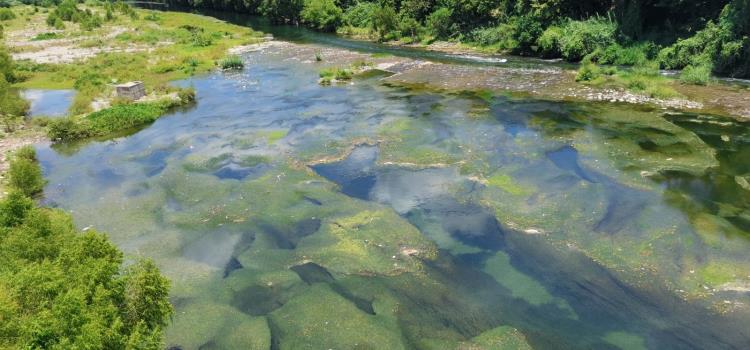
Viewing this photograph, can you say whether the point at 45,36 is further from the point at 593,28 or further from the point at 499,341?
the point at 499,341

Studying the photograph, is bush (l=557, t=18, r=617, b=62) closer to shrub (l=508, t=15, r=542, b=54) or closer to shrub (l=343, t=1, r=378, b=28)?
shrub (l=508, t=15, r=542, b=54)

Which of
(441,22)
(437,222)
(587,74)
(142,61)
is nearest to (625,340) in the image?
(437,222)

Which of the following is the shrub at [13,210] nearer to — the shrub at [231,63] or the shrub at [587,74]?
the shrub at [587,74]

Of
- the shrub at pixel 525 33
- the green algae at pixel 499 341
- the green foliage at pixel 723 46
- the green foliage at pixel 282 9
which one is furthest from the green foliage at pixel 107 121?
the green foliage at pixel 282 9

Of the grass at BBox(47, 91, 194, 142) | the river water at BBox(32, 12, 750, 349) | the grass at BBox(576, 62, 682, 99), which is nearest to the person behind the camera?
the river water at BBox(32, 12, 750, 349)

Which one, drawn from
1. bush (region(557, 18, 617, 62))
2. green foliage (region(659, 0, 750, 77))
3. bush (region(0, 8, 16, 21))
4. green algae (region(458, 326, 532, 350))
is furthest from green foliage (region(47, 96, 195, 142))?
bush (region(0, 8, 16, 21))

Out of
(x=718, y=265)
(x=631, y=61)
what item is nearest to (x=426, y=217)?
(x=718, y=265)
